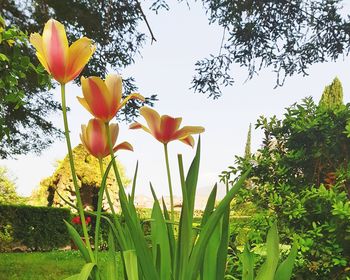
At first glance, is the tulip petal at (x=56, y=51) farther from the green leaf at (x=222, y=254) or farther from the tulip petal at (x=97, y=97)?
the green leaf at (x=222, y=254)

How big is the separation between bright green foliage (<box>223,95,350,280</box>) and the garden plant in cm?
132

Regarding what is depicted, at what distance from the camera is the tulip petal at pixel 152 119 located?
4.65 ft

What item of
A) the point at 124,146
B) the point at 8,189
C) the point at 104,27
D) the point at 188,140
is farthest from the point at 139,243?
Answer: the point at 8,189

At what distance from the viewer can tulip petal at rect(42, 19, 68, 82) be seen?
4.05 ft

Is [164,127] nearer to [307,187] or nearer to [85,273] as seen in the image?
[85,273]

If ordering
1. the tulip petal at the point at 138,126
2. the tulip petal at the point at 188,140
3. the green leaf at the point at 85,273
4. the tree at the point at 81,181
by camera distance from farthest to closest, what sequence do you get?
the tree at the point at 81,181 < the tulip petal at the point at 188,140 < the tulip petal at the point at 138,126 < the green leaf at the point at 85,273

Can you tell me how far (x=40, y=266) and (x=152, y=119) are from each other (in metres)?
7.85

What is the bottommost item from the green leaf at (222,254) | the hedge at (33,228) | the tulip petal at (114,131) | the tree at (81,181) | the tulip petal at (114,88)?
the green leaf at (222,254)

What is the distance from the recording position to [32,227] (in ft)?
41.2

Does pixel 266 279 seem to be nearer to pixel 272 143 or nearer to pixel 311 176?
pixel 311 176

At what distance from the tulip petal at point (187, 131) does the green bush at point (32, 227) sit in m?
11.7

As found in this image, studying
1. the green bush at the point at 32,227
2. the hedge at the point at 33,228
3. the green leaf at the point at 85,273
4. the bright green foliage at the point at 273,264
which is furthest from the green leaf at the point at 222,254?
the green bush at the point at 32,227

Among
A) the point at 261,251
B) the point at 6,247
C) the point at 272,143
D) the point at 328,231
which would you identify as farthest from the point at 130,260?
the point at 6,247

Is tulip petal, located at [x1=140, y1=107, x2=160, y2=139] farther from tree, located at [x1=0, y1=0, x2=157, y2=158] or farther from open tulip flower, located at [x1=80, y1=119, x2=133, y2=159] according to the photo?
tree, located at [x1=0, y1=0, x2=157, y2=158]
